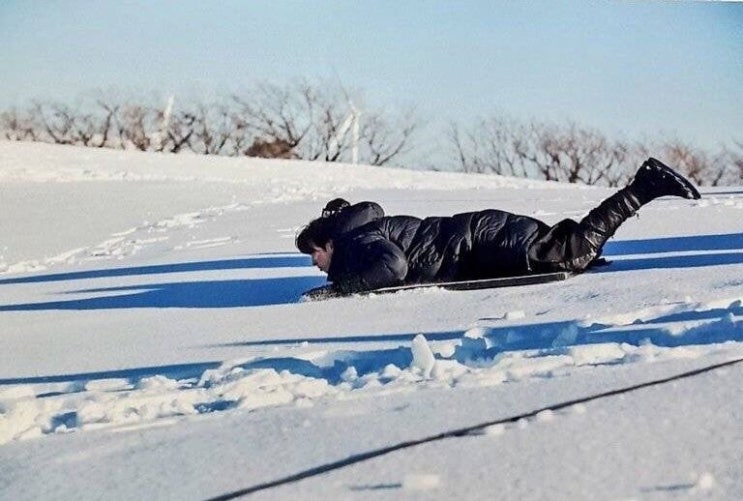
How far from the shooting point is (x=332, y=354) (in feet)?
5.03

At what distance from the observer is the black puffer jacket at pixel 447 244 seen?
2110 millimetres

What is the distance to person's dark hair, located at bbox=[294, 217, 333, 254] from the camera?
2.19m

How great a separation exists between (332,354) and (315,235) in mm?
711

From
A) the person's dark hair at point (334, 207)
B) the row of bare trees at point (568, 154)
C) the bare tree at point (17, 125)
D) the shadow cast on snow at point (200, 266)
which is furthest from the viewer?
Answer: the shadow cast on snow at point (200, 266)

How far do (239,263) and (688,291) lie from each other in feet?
4.29

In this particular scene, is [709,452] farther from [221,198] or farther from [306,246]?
[221,198]

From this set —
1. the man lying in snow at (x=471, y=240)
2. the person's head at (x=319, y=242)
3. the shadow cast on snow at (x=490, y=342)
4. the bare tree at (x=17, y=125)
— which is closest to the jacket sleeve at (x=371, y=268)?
the man lying in snow at (x=471, y=240)

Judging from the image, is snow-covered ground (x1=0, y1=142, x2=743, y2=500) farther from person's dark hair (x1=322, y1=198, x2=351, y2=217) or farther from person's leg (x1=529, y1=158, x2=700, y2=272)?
person's dark hair (x1=322, y1=198, x2=351, y2=217)

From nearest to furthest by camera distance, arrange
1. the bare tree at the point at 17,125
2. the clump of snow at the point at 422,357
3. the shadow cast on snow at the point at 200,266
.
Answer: the clump of snow at the point at 422,357, the bare tree at the point at 17,125, the shadow cast on snow at the point at 200,266

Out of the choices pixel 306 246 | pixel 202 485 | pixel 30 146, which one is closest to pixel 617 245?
pixel 306 246

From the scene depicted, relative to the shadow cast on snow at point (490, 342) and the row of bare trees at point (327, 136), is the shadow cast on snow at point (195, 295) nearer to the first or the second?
the row of bare trees at point (327, 136)

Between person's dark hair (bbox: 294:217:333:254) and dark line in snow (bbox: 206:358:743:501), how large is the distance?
111 centimetres

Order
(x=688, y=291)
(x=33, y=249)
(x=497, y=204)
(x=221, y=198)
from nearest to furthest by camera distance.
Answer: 1. (x=688, y=291)
2. (x=33, y=249)
3. (x=497, y=204)
4. (x=221, y=198)

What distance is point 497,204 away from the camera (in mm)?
2547
